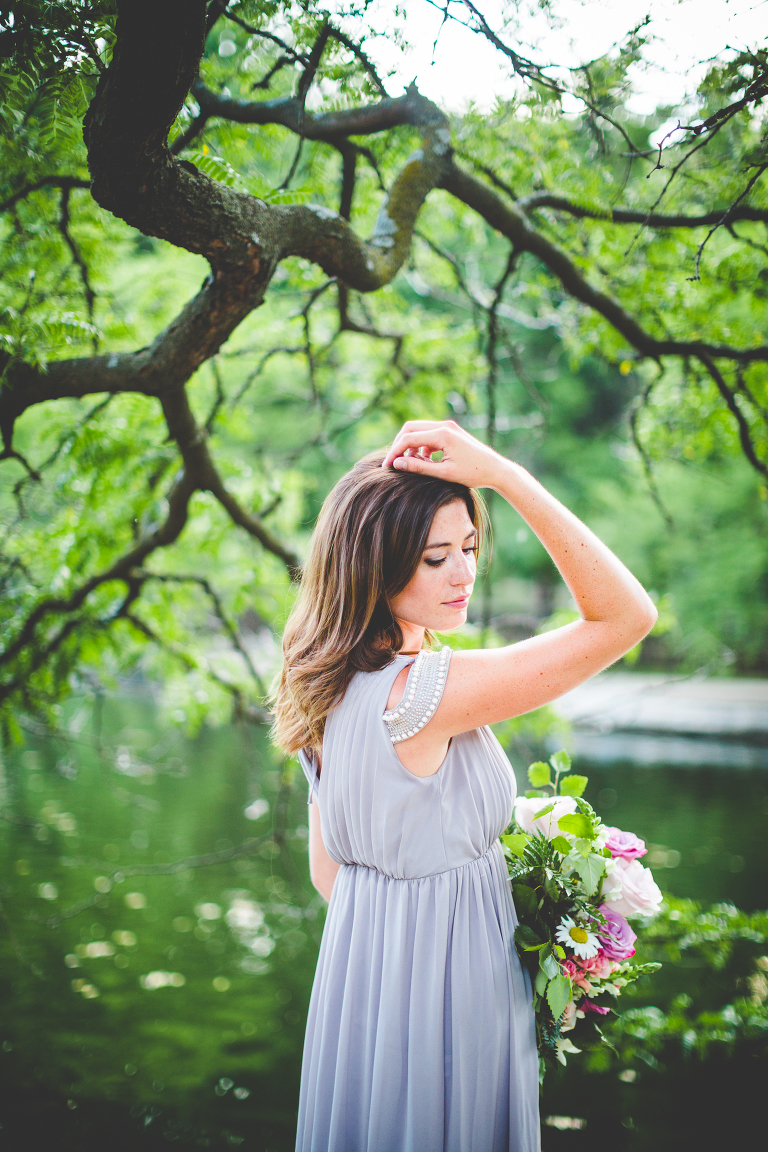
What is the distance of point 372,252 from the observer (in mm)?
2205

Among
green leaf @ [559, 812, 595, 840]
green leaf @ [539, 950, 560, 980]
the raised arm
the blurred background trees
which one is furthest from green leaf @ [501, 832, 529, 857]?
the blurred background trees

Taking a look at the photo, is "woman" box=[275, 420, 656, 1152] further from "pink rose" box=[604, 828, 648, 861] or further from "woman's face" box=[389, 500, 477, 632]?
"pink rose" box=[604, 828, 648, 861]

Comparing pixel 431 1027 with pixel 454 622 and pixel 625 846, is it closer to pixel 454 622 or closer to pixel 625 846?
pixel 625 846

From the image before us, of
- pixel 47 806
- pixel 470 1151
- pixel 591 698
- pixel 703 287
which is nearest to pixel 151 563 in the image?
pixel 703 287

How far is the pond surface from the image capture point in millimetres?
4285

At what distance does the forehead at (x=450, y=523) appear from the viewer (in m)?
1.55

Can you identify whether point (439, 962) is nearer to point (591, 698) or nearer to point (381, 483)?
point (381, 483)

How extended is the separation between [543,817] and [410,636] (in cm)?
52

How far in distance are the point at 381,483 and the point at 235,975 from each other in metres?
6.16

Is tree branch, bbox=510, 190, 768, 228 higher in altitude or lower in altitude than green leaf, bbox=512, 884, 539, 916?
higher

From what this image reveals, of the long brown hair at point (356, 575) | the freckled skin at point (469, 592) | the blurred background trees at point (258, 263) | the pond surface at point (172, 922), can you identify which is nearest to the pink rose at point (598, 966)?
the freckled skin at point (469, 592)

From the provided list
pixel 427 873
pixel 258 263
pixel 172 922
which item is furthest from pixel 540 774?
pixel 172 922

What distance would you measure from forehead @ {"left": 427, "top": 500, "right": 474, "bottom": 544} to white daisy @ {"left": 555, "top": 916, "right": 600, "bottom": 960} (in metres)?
0.85

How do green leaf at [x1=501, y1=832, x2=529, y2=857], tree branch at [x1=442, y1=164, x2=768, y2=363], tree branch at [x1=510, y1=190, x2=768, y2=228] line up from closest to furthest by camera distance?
1. green leaf at [x1=501, y1=832, x2=529, y2=857]
2. tree branch at [x1=510, y1=190, x2=768, y2=228]
3. tree branch at [x1=442, y1=164, x2=768, y2=363]
